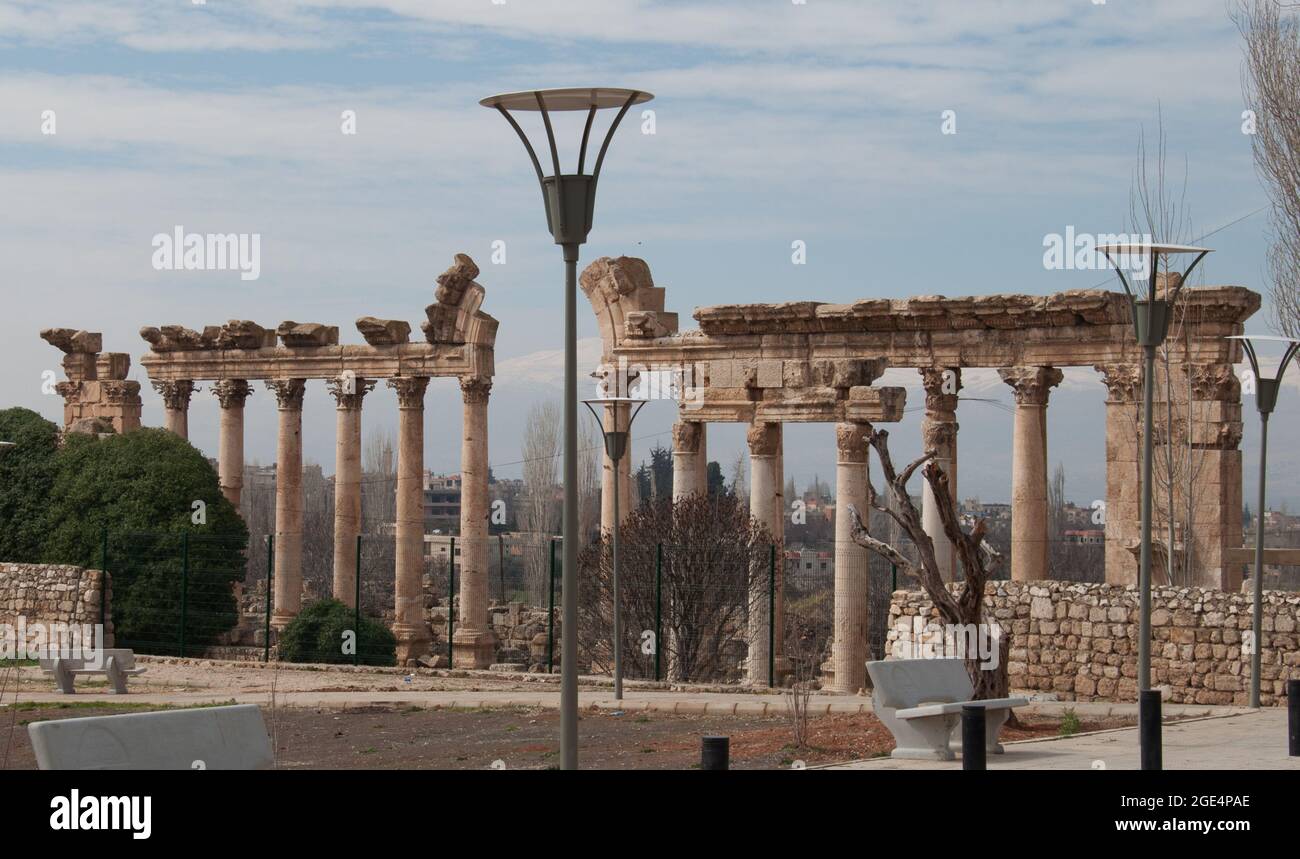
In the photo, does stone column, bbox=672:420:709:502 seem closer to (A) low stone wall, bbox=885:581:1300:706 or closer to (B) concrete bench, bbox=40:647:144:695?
(A) low stone wall, bbox=885:581:1300:706

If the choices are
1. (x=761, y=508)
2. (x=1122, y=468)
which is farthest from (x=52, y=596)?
(x=1122, y=468)

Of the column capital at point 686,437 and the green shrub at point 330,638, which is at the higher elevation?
the column capital at point 686,437

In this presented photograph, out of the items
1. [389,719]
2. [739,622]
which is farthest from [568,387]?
[739,622]

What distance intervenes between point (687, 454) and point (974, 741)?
60.2 ft

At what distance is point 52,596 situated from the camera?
31.2 metres

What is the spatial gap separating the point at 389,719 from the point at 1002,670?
758cm

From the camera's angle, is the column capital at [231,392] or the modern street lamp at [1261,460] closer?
the modern street lamp at [1261,460]

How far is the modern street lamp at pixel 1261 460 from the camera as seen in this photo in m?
19.6

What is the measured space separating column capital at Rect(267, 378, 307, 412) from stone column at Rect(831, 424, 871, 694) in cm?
1337

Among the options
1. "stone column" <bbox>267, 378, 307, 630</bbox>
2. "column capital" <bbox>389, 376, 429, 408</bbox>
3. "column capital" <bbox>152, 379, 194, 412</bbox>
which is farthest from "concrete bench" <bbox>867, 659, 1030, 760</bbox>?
"column capital" <bbox>152, 379, 194, 412</bbox>

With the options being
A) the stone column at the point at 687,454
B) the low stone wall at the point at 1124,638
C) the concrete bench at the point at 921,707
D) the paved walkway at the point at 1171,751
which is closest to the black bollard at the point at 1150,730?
the paved walkway at the point at 1171,751

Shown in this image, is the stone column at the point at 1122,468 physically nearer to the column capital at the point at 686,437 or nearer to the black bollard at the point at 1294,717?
the column capital at the point at 686,437

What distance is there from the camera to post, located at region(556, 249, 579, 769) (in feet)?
35.7

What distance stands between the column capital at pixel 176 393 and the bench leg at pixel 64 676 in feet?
46.0
